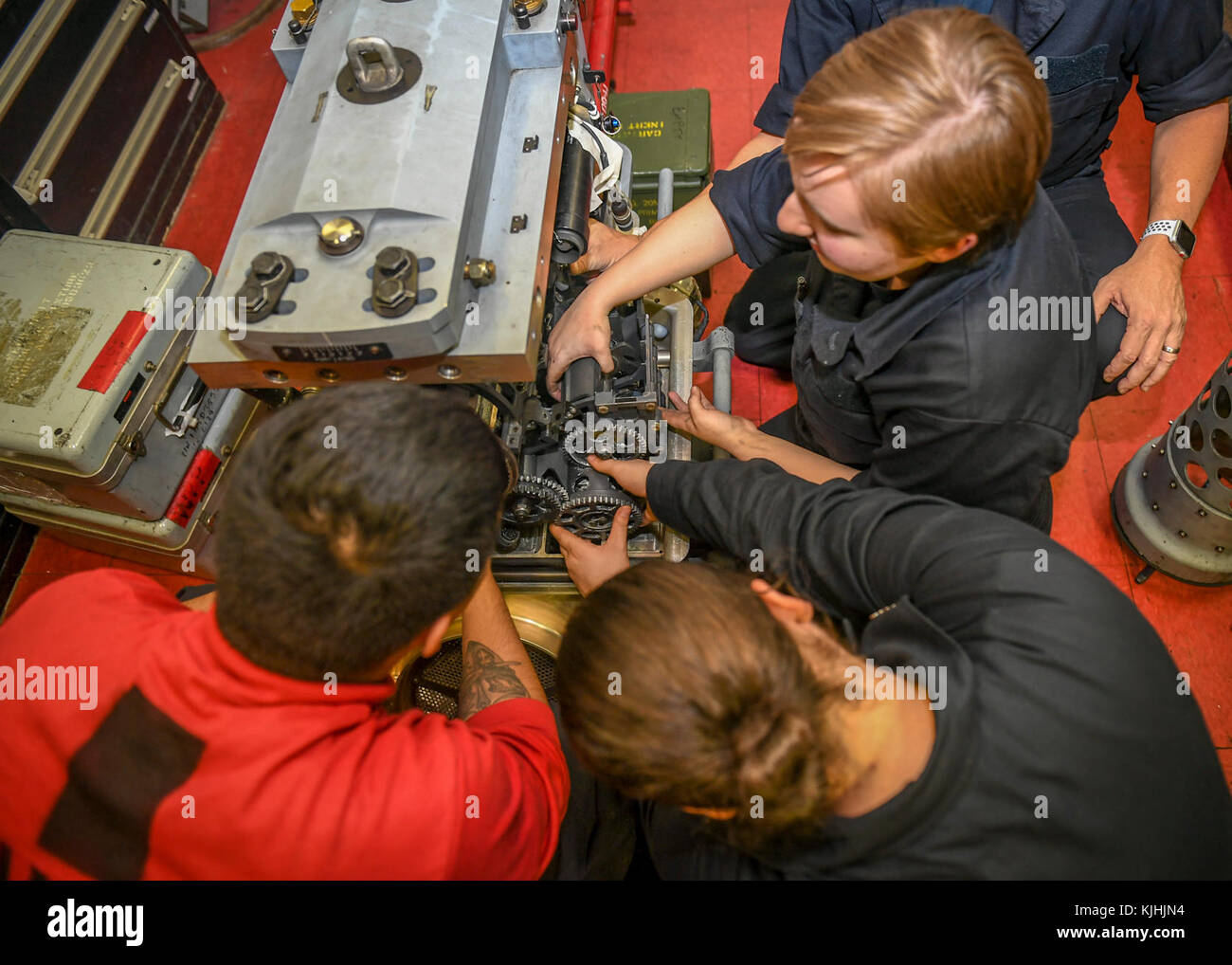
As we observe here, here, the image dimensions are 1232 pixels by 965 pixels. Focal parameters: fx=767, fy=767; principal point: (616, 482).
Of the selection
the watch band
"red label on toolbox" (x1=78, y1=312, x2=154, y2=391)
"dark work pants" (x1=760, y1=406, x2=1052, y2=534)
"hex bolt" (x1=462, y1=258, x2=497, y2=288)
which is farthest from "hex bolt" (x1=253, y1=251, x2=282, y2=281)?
the watch band

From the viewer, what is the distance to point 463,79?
1433 mm

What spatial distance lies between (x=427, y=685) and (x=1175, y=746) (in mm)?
1383

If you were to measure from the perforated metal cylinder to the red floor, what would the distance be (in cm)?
13

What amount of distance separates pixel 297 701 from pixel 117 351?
1.35m

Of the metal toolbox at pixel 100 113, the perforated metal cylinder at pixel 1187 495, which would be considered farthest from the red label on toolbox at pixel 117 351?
the perforated metal cylinder at pixel 1187 495

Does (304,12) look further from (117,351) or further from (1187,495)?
(1187,495)

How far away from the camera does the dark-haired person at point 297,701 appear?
0.99 meters

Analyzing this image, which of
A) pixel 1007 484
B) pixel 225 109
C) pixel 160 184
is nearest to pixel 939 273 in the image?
pixel 1007 484

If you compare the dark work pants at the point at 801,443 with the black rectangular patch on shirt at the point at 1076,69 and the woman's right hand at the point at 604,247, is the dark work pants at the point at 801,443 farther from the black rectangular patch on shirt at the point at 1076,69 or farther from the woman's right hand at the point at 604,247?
the black rectangular patch on shirt at the point at 1076,69

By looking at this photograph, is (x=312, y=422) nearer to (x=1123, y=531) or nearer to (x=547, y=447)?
(x=547, y=447)

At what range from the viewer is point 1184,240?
1.82 meters

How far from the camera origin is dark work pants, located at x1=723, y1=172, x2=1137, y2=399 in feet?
6.09

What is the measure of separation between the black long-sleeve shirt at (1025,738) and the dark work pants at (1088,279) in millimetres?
861

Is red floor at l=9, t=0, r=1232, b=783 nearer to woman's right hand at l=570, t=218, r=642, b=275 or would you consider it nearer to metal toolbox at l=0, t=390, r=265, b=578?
metal toolbox at l=0, t=390, r=265, b=578
